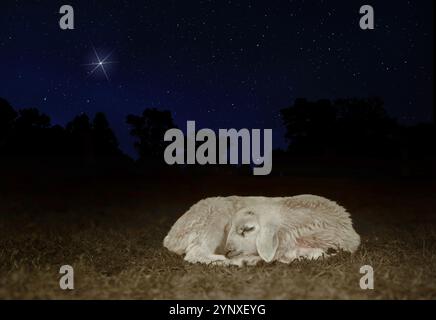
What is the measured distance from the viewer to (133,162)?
1186 inches

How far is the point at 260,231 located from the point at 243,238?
9.5 inches

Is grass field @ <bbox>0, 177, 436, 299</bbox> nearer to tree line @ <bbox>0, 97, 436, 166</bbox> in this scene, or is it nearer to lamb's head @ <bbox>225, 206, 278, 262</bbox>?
lamb's head @ <bbox>225, 206, 278, 262</bbox>

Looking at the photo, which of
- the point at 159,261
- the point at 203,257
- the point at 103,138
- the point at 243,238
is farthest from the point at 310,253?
the point at 103,138

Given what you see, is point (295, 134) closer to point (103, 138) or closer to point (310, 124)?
point (310, 124)

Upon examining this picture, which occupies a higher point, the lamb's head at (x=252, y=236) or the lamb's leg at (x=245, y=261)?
the lamb's head at (x=252, y=236)

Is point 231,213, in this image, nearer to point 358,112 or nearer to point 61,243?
point 61,243

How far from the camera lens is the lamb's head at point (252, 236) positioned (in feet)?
19.5

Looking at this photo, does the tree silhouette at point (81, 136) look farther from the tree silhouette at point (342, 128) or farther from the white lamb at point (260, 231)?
the white lamb at point (260, 231)

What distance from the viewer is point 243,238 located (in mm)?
6145

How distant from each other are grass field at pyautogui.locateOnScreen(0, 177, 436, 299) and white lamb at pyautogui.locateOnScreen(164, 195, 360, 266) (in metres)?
0.22

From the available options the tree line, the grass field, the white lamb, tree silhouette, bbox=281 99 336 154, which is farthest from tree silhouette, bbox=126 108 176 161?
the white lamb

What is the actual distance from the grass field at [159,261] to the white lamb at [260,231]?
0.74 feet

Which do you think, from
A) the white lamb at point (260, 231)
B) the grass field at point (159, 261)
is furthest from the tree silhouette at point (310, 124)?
the white lamb at point (260, 231)

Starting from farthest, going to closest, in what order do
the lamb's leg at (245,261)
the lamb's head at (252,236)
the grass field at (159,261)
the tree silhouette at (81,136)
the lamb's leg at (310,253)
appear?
the tree silhouette at (81,136)
the lamb's leg at (310,253)
the lamb's head at (252,236)
the lamb's leg at (245,261)
the grass field at (159,261)
